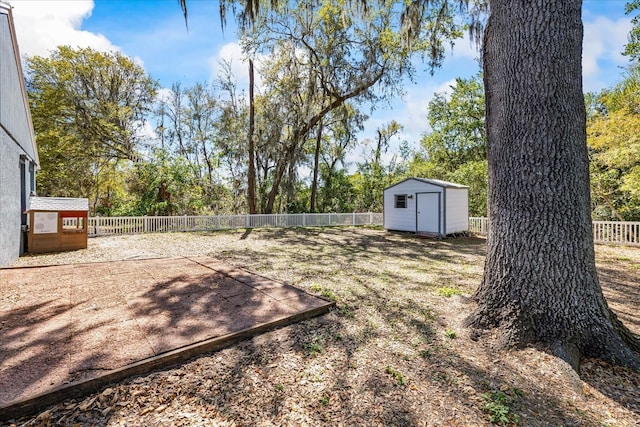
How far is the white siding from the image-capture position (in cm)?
1012

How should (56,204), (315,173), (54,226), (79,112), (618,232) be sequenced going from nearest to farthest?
1. (54,226)
2. (56,204)
3. (618,232)
4. (79,112)
5. (315,173)

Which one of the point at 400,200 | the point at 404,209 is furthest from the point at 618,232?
the point at 400,200

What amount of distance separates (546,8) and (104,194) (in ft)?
75.8

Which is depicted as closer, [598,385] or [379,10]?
[598,385]

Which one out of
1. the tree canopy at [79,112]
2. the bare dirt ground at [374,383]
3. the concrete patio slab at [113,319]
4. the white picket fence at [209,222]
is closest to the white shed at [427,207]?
the white picket fence at [209,222]

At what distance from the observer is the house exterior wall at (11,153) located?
17.6ft

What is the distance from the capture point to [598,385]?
6.63ft

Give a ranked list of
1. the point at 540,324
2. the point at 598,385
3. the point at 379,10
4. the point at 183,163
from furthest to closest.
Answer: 1. the point at 183,163
2. the point at 379,10
3. the point at 540,324
4. the point at 598,385

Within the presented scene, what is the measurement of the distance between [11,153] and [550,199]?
9.35 metres

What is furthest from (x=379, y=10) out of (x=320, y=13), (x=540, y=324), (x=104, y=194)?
(x=104, y=194)

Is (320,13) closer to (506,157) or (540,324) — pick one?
(506,157)

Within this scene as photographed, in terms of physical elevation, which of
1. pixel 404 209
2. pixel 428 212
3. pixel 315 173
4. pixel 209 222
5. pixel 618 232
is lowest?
pixel 618 232

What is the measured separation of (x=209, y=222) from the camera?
11.8 m

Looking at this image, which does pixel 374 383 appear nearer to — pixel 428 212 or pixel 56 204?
pixel 56 204
